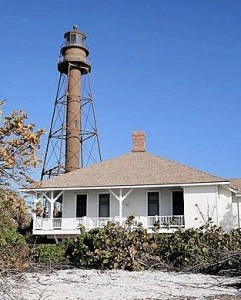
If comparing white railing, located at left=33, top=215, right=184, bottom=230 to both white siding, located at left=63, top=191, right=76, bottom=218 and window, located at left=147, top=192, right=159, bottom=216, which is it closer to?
white siding, located at left=63, top=191, right=76, bottom=218

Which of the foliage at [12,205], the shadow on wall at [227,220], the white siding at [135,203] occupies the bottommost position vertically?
the foliage at [12,205]

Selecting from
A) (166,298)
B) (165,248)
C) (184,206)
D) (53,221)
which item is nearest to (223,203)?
(184,206)

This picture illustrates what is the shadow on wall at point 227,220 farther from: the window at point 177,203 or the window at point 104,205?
the window at point 104,205

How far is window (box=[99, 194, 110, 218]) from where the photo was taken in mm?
25922

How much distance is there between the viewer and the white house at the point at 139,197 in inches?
939

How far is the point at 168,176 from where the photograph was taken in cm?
2475

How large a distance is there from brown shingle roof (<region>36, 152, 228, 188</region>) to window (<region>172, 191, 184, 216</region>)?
1171 millimetres

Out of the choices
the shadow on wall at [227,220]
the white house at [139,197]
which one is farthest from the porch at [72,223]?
the shadow on wall at [227,220]

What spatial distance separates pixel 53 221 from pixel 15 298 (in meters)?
17.1

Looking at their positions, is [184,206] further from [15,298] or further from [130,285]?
[15,298]

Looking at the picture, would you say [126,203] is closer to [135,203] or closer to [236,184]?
[135,203]

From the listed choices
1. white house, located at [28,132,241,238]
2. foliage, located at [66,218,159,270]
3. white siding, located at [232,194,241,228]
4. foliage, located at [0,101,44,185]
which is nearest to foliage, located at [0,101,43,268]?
foliage, located at [0,101,44,185]

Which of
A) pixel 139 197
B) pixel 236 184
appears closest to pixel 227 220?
pixel 236 184

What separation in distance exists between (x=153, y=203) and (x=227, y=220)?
4154mm
